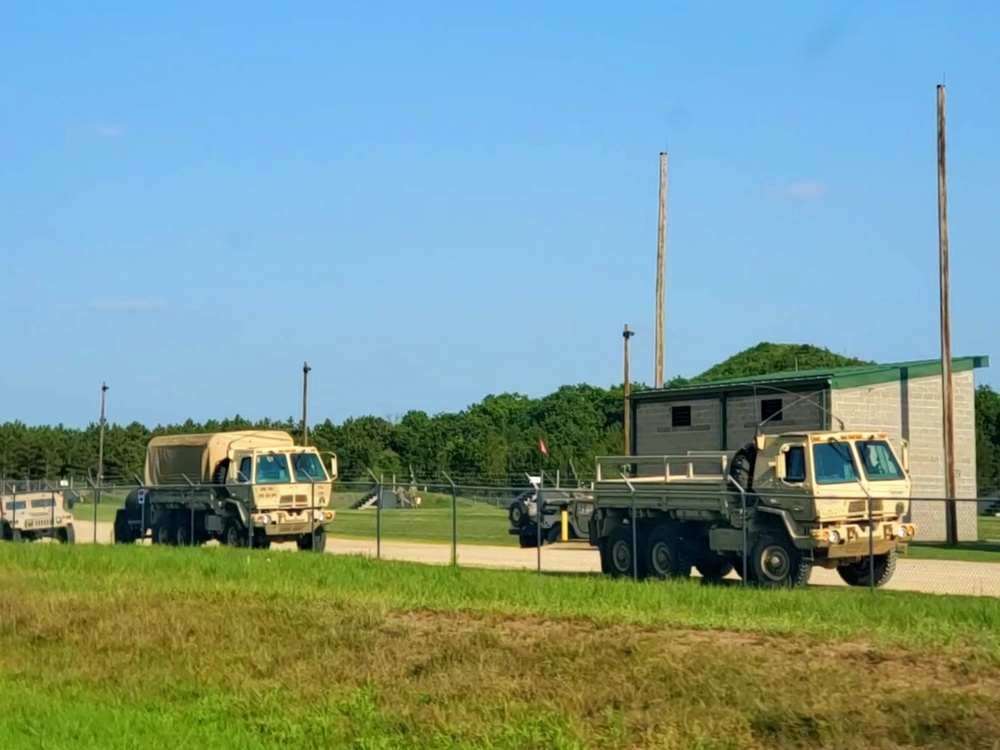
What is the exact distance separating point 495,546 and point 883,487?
1558 cm

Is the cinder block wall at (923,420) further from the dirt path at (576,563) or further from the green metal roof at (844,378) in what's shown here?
the dirt path at (576,563)

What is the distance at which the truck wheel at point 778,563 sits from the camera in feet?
77.3

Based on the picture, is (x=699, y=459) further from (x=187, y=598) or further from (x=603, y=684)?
(x=603, y=684)

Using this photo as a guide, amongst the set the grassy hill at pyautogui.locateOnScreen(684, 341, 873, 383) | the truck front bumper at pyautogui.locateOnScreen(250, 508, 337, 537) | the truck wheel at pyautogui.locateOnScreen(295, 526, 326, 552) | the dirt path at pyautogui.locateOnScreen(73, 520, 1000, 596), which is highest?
the grassy hill at pyautogui.locateOnScreen(684, 341, 873, 383)

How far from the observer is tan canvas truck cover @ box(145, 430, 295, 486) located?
38000 millimetres

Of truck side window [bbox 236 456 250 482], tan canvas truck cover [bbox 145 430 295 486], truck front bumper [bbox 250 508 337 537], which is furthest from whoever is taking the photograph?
tan canvas truck cover [bbox 145 430 295 486]

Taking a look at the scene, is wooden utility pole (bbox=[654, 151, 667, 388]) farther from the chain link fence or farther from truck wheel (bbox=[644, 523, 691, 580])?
truck wheel (bbox=[644, 523, 691, 580])

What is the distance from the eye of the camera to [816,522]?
2328 centimetres

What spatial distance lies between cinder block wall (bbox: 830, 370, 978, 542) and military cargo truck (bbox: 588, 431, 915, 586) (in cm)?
1855

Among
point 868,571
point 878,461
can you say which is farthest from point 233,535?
point 878,461

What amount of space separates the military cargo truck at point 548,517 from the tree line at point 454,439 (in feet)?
140

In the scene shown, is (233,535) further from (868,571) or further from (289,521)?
(868,571)

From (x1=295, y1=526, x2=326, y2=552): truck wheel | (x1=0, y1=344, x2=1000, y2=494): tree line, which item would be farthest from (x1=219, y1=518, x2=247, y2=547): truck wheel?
(x1=0, y1=344, x2=1000, y2=494): tree line

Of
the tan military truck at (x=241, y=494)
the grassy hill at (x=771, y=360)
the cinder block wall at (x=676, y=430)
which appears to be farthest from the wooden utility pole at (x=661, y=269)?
the grassy hill at (x=771, y=360)
